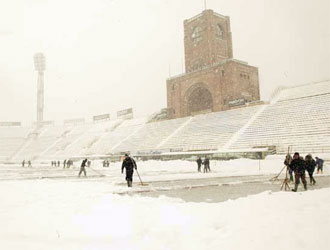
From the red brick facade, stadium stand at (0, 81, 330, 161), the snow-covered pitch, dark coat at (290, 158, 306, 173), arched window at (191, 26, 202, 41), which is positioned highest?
arched window at (191, 26, 202, 41)

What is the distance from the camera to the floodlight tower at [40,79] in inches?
3647

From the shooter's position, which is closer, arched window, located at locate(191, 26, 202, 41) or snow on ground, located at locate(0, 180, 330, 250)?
snow on ground, located at locate(0, 180, 330, 250)

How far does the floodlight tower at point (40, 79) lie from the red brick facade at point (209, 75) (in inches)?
2040

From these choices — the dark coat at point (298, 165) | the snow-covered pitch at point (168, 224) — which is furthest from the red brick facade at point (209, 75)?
the snow-covered pitch at point (168, 224)

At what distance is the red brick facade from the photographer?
48.8m

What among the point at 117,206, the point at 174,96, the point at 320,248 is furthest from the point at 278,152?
the point at 174,96

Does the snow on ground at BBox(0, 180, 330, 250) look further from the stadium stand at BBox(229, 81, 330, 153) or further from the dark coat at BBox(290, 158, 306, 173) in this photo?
the stadium stand at BBox(229, 81, 330, 153)

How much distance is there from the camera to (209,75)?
51281mm

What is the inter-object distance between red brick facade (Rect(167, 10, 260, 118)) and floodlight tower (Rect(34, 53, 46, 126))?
51820 millimetres

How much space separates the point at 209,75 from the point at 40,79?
210 ft

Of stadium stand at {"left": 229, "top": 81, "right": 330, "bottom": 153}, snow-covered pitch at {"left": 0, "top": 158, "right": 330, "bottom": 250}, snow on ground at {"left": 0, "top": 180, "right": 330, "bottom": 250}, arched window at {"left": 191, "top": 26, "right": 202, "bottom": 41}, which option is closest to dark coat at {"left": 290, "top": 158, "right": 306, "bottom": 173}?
snow-covered pitch at {"left": 0, "top": 158, "right": 330, "bottom": 250}

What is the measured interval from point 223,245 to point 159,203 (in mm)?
3943

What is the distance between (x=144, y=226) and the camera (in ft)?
20.6

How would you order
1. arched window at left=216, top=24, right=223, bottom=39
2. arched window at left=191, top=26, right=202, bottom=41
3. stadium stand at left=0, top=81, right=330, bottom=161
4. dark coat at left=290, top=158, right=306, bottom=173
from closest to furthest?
dark coat at left=290, top=158, right=306, bottom=173 < stadium stand at left=0, top=81, right=330, bottom=161 < arched window at left=191, top=26, right=202, bottom=41 < arched window at left=216, top=24, right=223, bottom=39
